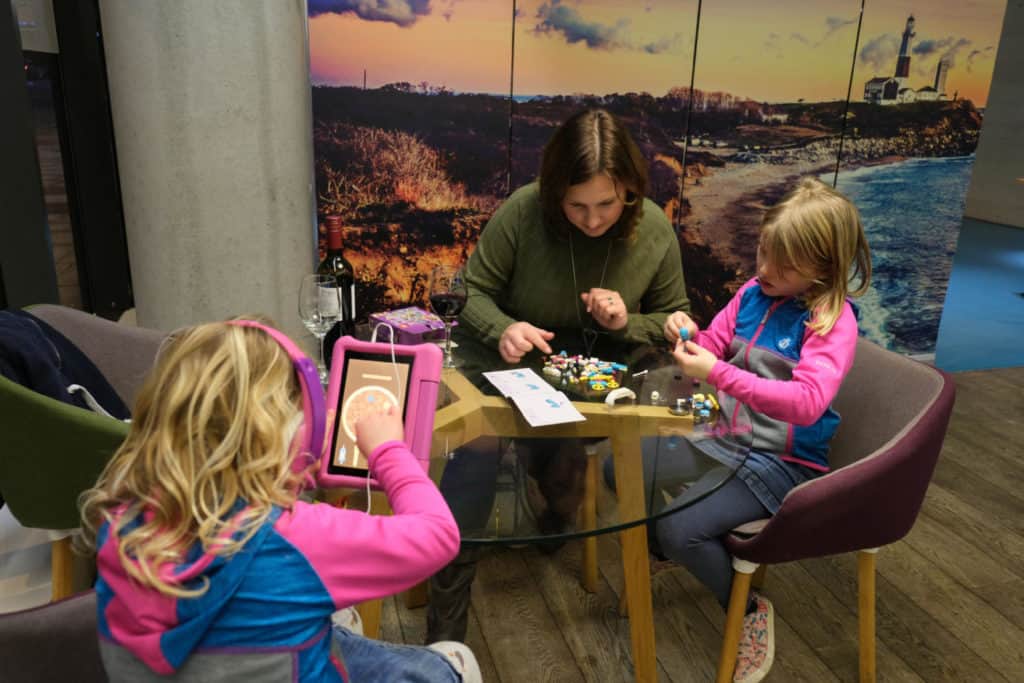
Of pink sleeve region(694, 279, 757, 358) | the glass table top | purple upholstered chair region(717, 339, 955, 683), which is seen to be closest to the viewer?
the glass table top

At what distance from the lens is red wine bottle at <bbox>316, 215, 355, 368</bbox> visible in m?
2.11

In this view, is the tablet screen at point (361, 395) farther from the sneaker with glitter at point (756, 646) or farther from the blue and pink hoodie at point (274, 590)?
the sneaker with glitter at point (756, 646)

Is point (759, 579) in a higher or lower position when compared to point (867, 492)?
lower

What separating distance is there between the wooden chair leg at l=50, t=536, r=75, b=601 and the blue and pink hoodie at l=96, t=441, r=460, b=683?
3.44 ft

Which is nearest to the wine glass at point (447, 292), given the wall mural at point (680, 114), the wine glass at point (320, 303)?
the wine glass at point (320, 303)

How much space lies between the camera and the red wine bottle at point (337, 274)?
2.11 metres

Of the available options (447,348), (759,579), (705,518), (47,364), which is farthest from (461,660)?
(759,579)

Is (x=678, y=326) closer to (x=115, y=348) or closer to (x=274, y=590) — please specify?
(x=274, y=590)

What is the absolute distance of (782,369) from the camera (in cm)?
203

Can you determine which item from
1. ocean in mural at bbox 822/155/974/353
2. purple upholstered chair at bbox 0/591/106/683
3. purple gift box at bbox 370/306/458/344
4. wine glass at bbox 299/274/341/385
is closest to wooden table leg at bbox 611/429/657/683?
purple gift box at bbox 370/306/458/344

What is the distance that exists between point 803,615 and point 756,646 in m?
0.60

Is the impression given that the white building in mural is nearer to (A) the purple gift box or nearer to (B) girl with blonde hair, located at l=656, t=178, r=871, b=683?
(B) girl with blonde hair, located at l=656, t=178, r=871, b=683

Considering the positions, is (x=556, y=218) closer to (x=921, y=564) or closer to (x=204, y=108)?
(x=204, y=108)

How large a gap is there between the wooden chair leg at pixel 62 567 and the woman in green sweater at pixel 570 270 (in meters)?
0.93
